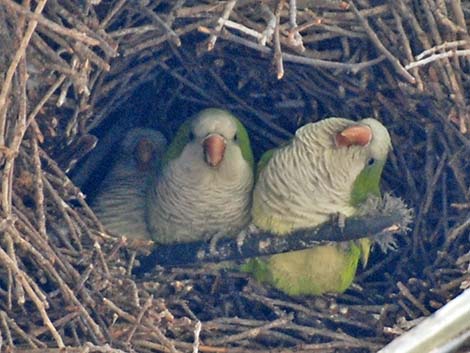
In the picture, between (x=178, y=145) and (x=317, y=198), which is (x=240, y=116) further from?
(x=317, y=198)

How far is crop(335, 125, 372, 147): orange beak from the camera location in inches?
125

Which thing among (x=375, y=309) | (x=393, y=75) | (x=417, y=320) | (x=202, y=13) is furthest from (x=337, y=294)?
(x=202, y=13)

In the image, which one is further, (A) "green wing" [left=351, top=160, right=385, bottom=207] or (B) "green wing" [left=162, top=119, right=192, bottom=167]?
(B) "green wing" [left=162, top=119, right=192, bottom=167]

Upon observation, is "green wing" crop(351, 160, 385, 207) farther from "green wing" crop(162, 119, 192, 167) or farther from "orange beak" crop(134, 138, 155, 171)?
"orange beak" crop(134, 138, 155, 171)

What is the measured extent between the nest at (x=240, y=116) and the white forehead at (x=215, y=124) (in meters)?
0.24

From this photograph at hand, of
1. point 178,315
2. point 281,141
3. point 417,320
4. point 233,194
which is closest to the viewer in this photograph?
point 417,320

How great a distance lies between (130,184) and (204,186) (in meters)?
0.40

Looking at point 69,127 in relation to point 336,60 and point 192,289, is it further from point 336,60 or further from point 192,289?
point 336,60

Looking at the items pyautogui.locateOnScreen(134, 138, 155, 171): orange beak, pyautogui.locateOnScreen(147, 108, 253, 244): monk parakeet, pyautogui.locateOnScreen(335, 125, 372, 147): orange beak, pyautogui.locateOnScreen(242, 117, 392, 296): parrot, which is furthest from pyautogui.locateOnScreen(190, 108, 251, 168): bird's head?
pyautogui.locateOnScreen(335, 125, 372, 147): orange beak

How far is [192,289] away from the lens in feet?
10.8

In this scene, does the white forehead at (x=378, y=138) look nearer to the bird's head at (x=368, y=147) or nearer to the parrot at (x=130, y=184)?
the bird's head at (x=368, y=147)

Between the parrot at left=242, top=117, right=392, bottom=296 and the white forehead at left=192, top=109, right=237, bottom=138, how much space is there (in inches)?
8.8

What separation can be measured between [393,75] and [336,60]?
0.23 m

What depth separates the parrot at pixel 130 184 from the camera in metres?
3.50
